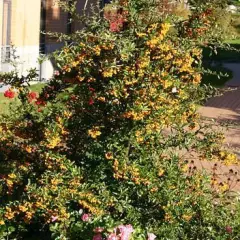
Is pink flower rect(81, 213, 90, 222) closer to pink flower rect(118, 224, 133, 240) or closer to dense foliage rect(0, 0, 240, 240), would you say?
dense foliage rect(0, 0, 240, 240)

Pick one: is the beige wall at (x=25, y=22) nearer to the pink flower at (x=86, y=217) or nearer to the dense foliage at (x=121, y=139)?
the dense foliage at (x=121, y=139)

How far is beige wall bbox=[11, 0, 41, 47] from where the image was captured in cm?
1695

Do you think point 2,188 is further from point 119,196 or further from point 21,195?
point 119,196

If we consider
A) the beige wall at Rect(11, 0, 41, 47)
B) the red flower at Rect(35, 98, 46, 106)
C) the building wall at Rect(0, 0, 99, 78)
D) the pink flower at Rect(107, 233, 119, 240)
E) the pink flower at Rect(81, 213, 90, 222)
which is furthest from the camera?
the beige wall at Rect(11, 0, 41, 47)

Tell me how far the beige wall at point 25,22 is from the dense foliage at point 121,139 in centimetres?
1212

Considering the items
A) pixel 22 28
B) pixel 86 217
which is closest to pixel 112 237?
pixel 86 217

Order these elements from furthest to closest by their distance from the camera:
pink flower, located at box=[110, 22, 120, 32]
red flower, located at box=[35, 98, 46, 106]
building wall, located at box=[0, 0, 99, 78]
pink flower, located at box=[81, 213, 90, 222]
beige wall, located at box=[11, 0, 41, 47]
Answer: beige wall, located at box=[11, 0, 41, 47], building wall, located at box=[0, 0, 99, 78], red flower, located at box=[35, 98, 46, 106], pink flower, located at box=[110, 22, 120, 32], pink flower, located at box=[81, 213, 90, 222]

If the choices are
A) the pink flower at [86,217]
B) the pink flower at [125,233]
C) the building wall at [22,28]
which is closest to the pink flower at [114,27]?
the pink flower at [86,217]

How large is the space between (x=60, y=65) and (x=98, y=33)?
0.41 meters

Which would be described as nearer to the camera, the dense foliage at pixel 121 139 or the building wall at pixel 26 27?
the dense foliage at pixel 121 139

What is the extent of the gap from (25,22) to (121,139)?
533 inches

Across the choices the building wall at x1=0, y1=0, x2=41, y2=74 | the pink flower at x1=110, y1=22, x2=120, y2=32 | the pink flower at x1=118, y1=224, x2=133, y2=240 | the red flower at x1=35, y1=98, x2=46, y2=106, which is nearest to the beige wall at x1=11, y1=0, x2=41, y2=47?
the building wall at x1=0, y1=0, x2=41, y2=74

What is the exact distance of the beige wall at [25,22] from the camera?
1695 centimetres

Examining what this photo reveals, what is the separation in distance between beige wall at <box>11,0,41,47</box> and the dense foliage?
39.8 ft
